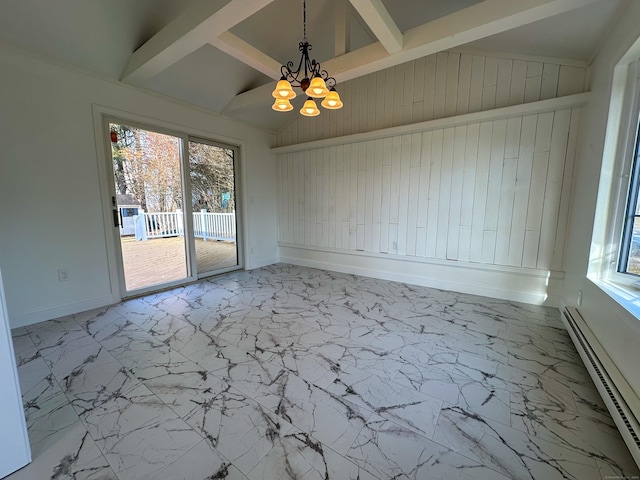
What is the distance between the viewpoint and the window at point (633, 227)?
1.80 m

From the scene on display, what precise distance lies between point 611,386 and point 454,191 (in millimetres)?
2441

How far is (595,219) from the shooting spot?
206cm

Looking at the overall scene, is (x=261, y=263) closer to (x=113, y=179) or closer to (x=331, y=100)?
(x=113, y=179)

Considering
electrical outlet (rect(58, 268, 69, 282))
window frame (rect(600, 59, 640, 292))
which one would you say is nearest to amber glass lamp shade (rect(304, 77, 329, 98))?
window frame (rect(600, 59, 640, 292))

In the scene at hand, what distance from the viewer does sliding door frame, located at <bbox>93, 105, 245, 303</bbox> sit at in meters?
2.90

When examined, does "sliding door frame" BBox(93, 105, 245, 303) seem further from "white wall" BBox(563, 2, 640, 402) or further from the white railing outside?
"white wall" BBox(563, 2, 640, 402)

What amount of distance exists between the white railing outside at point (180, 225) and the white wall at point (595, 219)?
14.2 ft

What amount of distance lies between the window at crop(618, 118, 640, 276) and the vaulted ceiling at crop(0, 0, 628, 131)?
1193 millimetres

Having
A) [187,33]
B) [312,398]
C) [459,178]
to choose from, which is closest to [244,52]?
[187,33]

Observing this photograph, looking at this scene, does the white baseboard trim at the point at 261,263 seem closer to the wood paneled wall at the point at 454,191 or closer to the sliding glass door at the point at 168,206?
the sliding glass door at the point at 168,206

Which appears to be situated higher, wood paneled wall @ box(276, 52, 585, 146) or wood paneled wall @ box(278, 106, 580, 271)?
wood paneled wall @ box(276, 52, 585, 146)

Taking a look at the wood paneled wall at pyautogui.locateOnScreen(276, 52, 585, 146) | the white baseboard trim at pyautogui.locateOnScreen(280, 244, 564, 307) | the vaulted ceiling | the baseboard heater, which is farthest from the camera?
the white baseboard trim at pyautogui.locateOnScreen(280, 244, 564, 307)

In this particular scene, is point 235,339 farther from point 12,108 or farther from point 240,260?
point 12,108

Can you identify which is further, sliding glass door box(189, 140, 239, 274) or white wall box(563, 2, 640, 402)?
sliding glass door box(189, 140, 239, 274)
